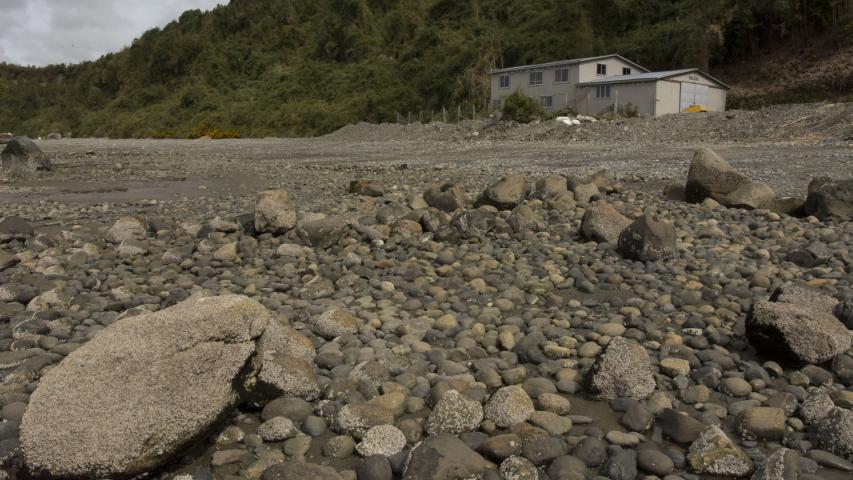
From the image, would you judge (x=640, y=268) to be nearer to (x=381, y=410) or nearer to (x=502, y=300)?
(x=502, y=300)

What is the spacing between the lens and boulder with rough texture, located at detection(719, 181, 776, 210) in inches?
337

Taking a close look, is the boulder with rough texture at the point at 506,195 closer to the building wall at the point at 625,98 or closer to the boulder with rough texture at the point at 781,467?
the boulder with rough texture at the point at 781,467

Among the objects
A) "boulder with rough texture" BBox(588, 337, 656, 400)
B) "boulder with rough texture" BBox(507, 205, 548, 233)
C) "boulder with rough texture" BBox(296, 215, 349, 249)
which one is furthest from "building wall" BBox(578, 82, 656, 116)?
"boulder with rough texture" BBox(588, 337, 656, 400)

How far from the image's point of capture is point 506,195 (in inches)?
341

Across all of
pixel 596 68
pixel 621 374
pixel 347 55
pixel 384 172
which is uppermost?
pixel 347 55

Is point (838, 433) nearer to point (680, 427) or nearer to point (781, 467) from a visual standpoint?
point (781, 467)

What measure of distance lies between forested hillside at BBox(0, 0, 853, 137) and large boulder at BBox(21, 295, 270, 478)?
1803 inches

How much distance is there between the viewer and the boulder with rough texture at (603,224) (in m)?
7.05

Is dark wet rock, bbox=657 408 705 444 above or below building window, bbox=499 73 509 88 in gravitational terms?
below

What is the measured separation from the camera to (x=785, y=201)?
8602 millimetres

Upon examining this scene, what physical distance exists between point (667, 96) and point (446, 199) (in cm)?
3233

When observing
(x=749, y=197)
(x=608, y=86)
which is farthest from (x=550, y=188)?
(x=608, y=86)

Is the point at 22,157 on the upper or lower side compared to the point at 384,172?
upper

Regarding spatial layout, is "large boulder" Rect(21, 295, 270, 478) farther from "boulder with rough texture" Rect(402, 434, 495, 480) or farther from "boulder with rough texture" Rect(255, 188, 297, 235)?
"boulder with rough texture" Rect(255, 188, 297, 235)
